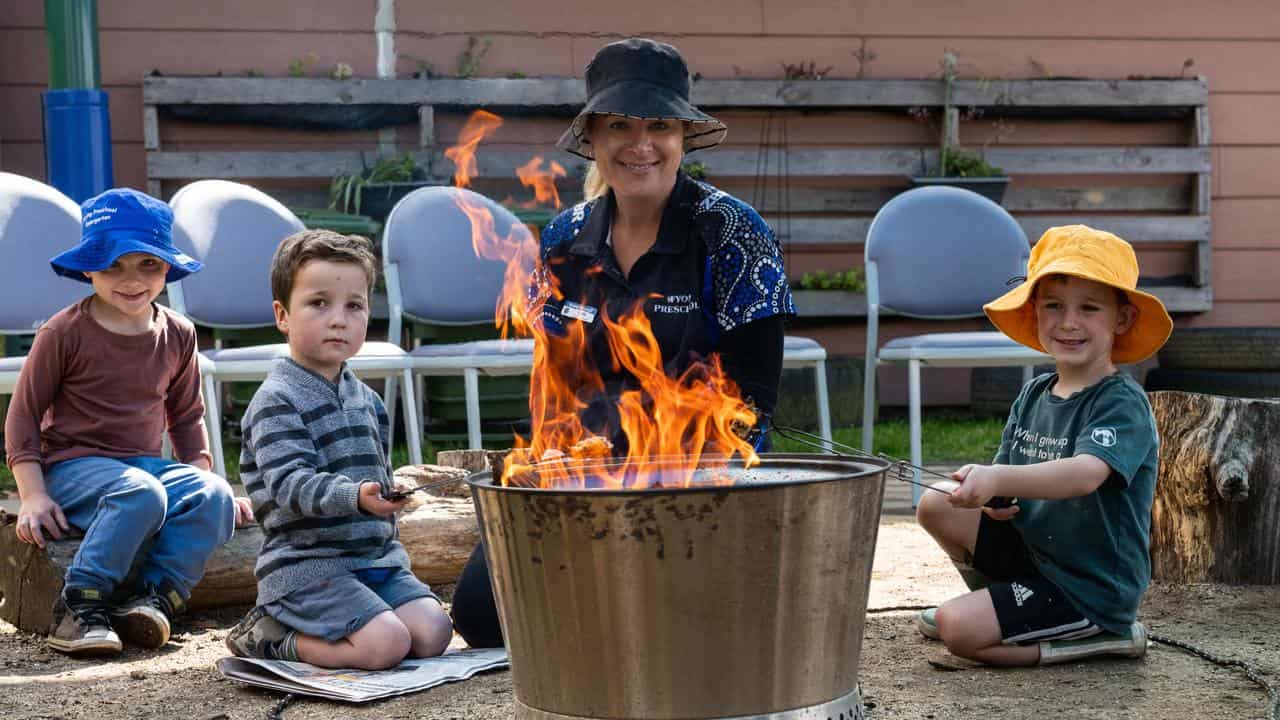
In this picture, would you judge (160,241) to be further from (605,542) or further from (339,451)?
(605,542)

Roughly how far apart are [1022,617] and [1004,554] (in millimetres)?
201

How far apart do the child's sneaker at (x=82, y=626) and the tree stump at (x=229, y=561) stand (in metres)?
0.11

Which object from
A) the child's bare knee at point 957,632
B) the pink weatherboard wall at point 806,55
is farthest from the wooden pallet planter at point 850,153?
the child's bare knee at point 957,632

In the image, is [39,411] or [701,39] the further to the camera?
[701,39]

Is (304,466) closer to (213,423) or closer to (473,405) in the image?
(213,423)

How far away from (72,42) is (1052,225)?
5.18m

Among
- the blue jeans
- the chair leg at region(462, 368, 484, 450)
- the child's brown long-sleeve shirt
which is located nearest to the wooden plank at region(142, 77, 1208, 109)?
the chair leg at region(462, 368, 484, 450)

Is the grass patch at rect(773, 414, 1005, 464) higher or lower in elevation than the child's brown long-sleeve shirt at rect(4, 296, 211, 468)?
lower

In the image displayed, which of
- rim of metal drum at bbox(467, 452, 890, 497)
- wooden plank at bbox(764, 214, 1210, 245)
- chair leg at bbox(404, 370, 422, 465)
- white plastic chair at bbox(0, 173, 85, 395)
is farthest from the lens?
wooden plank at bbox(764, 214, 1210, 245)

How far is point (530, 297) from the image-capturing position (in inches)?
124

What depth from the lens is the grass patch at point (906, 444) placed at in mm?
6199

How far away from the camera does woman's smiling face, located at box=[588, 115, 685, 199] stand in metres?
2.79

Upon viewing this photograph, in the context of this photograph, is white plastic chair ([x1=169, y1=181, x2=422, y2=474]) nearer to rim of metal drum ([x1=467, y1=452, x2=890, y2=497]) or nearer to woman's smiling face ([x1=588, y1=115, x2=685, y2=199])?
woman's smiling face ([x1=588, y1=115, x2=685, y2=199])

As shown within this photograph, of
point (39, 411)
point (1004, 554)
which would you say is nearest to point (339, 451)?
point (39, 411)
